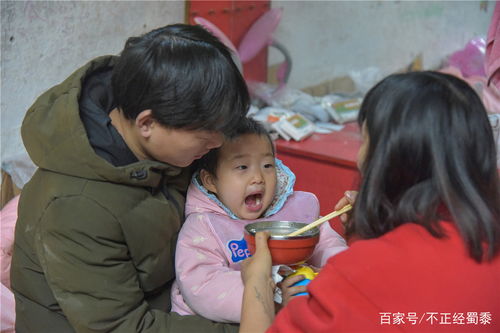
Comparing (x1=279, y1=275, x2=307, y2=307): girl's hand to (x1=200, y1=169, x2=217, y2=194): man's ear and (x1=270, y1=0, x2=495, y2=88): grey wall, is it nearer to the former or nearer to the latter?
(x1=200, y1=169, x2=217, y2=194): man's ear

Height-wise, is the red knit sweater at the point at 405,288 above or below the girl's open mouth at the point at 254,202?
above

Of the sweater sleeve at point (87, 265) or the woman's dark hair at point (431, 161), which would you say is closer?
the woman's dark hair at point (431, 161)

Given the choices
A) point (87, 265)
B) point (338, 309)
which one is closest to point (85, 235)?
point (87, 265)

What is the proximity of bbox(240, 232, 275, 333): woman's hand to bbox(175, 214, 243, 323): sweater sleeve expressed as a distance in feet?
0.29

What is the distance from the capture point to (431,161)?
1280mm

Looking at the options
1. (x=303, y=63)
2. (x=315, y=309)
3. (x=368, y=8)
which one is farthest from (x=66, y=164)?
(x=368, y=8)

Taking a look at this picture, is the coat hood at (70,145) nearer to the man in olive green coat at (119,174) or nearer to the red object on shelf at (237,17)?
the man in olive green coat at (119,174)

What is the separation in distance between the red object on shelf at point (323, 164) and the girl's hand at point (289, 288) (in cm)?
138

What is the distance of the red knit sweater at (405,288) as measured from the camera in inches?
49.4

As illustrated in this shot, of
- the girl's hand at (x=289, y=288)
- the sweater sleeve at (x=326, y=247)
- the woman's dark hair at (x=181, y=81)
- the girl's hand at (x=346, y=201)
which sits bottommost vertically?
the sweater sleeve at (x=326, y=247)

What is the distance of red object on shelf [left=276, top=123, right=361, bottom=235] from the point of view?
10.2 ft

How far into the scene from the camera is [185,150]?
1649 millimetres

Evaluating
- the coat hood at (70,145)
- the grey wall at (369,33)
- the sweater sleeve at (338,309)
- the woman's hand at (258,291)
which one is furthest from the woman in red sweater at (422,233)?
the grey wall at (369,33)

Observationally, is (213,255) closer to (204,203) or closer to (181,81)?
(204,203)
